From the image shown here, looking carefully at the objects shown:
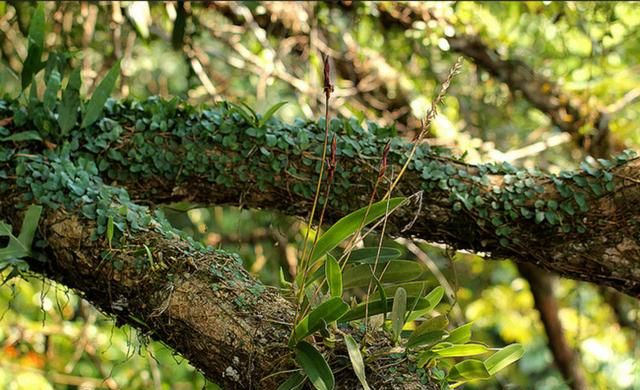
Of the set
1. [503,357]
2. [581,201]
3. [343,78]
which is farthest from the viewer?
[343,78]

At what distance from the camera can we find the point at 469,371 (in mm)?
1499

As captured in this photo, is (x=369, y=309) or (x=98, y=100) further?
(x=98, y=100)

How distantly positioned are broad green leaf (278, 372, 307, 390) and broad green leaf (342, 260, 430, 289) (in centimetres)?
30

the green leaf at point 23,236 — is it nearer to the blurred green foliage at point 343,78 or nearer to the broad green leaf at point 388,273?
the broad green leaf at point 388,273

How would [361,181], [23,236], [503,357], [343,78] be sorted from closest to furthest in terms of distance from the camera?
[503,357]
[23,236]
[361,181]
[343,78]

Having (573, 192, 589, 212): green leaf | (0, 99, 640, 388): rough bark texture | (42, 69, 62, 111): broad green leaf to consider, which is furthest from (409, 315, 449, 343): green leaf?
(42, 69, 62, 111): broad green leaf

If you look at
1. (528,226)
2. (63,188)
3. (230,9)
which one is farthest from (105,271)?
(230,9)

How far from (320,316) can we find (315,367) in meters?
0.08

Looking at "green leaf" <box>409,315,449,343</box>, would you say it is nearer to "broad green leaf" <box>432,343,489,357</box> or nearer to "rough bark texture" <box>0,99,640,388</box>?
"broad green leaf" <box>432,343,489,357</box>

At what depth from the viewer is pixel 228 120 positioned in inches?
83.0

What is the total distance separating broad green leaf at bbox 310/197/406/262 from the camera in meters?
1.53

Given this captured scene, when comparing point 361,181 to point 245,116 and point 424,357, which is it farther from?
point 424,357

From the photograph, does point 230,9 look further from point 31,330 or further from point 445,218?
point 445,218

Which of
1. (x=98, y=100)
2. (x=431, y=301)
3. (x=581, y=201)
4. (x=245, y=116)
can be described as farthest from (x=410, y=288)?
(x=98, y=100)
